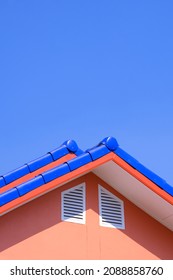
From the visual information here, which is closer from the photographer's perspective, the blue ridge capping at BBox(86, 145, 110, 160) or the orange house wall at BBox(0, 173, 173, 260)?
the orange house wall at BBox(0, 173, 173, 260)

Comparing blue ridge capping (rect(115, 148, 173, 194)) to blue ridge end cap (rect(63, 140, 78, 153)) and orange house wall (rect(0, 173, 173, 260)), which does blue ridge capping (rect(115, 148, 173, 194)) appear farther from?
blue ridge end cap (rect(63, 140, 78, 153))

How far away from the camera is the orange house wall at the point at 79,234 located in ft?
31.3

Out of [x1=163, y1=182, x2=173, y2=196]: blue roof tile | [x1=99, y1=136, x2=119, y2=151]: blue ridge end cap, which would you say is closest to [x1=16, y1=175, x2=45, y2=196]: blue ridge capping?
[x1=99, y1=136, x2=119, y2=151]: blue ridge end cap

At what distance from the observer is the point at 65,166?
955 cm

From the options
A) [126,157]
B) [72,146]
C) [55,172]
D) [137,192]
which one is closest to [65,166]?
[55,172]

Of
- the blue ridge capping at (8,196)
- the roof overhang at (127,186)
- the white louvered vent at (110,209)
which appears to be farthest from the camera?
the white louvered vent at (110,209)

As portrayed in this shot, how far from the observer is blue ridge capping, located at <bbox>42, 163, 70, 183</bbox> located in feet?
30.8

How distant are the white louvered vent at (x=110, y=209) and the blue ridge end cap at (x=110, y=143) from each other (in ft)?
2.84

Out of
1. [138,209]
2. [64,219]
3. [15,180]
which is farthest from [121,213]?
[15,180]

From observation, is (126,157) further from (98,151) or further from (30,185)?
(30,185)

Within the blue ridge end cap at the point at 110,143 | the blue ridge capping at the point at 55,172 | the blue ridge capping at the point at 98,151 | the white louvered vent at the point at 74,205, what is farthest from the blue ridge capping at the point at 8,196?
the blue ridge end cap at the point at 110,143

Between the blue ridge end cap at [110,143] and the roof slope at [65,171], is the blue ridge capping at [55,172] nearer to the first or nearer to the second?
the roof slope at [65,171]

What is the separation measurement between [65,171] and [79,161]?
0.86 feet

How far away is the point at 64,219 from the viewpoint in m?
9.95
